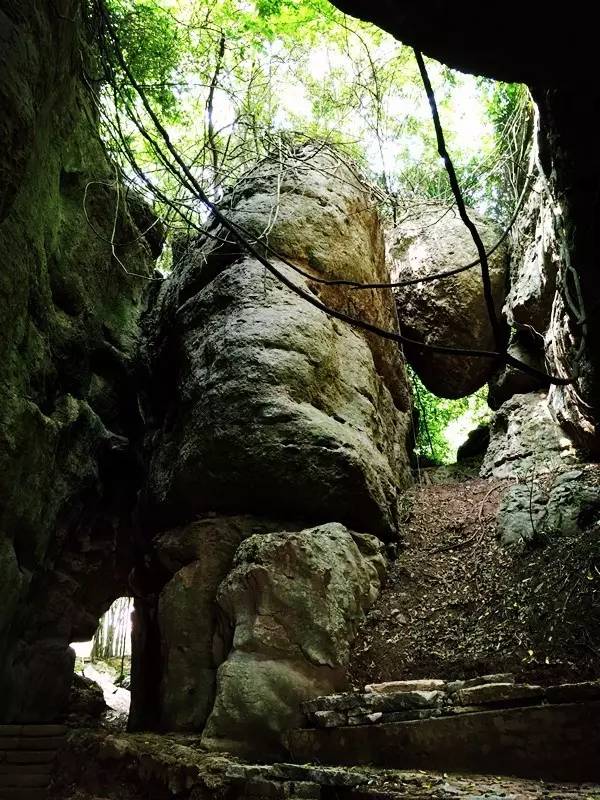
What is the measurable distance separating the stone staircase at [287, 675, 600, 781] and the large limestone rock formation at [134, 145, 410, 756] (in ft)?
1.92

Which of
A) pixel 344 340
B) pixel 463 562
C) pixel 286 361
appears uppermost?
pixel 344 340

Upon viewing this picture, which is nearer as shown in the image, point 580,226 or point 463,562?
point 580,226

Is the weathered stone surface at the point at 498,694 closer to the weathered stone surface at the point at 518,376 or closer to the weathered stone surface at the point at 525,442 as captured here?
the weathered stone surface at the point at 525,442

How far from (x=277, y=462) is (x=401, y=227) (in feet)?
20.3

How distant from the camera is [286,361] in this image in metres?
5.30

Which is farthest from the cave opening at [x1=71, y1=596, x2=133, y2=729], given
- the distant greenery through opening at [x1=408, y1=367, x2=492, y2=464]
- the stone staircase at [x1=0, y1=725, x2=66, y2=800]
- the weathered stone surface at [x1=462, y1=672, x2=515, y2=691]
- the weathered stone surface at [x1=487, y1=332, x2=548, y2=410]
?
the weathered stone surface at [x1=462, y1=672, x2=515, y2=691]

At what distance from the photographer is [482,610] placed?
4.16 m

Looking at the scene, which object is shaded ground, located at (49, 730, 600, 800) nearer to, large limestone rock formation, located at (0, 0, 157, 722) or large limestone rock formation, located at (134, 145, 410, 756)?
large limestone rock formation, located at (134, 145, 410, 756)

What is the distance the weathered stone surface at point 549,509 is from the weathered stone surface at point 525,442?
1.87 feet

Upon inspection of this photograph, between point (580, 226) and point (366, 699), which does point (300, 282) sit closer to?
point (580, 226)

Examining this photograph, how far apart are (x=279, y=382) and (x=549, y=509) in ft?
8.84

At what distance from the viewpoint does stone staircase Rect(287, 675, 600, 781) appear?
2398 mm

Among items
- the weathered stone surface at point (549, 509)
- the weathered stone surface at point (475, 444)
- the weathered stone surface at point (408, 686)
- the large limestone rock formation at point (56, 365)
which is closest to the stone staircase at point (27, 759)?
the large limestone rock formation at point (56, 365)

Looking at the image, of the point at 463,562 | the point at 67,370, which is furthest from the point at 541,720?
the point at 67,370
